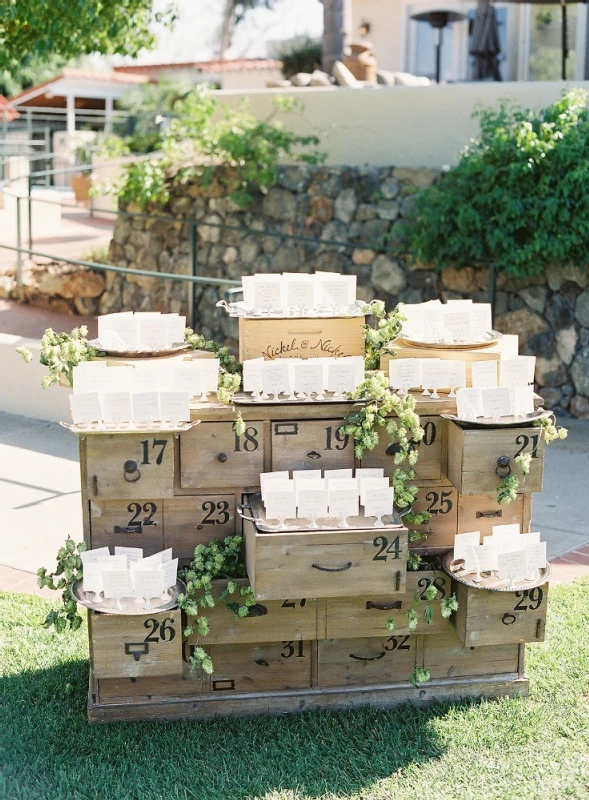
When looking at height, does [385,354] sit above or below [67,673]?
above

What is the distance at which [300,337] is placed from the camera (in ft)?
12.7

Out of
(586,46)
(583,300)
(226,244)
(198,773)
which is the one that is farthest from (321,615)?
(586,46)

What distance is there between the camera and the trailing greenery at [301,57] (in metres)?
15.1

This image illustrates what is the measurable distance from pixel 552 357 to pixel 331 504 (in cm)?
554

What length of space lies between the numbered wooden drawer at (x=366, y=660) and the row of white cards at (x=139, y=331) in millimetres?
1246

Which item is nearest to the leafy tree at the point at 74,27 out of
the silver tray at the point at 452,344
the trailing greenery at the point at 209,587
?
the silver tray at the point at 452,344

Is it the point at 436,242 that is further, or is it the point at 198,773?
the point at 436,242

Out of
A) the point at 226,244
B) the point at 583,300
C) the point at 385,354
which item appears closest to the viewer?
the point at 385,354

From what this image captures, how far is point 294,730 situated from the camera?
11.9 ft

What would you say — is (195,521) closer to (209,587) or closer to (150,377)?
(209,587)

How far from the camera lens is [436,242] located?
8.76 meters

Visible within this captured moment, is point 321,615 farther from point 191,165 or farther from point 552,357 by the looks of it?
point 191,165

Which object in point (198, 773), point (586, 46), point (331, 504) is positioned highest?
point (586, 46)

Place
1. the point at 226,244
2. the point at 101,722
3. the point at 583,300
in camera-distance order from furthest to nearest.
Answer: the point at 226,244, the point at 583,300, the point at 101,722
